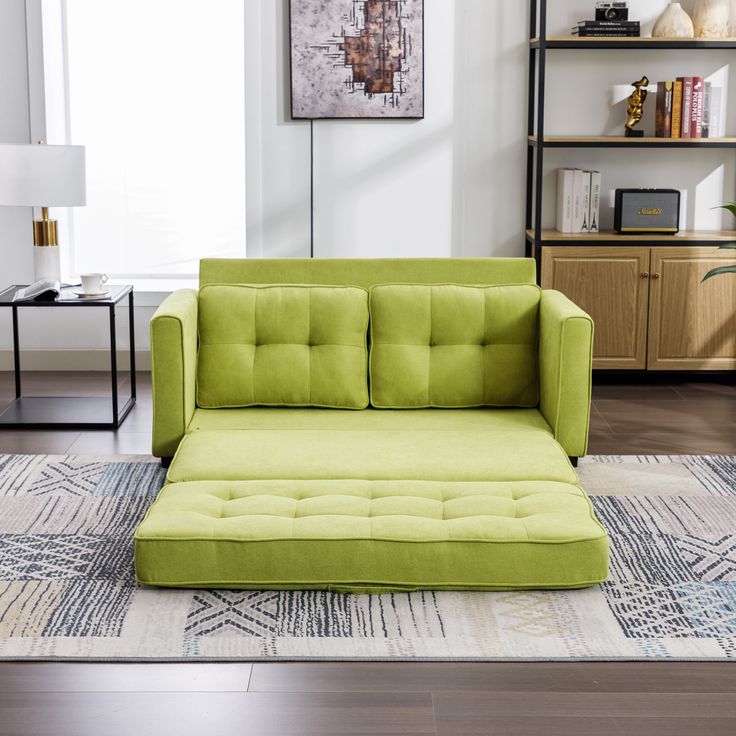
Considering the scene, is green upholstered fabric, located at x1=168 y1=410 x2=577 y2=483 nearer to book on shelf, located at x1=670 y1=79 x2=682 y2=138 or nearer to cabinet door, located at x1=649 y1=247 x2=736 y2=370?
cabinet door, located at x1=649 y1=247 x2=736 y2=370

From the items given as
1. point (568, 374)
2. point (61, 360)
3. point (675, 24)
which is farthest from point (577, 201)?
point (61, 360)

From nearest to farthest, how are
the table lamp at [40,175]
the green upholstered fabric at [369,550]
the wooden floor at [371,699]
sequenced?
1. the wooden floor at [371,699]
2. the green upholstered fabric at [369,550]
3. the table lamp at [40,175]

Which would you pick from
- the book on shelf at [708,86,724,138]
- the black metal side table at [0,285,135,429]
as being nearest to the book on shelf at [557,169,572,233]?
the book on shelf at [708,86,724,138]

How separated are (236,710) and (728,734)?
1.03 m

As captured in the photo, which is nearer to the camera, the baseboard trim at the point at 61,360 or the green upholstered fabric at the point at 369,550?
the green upholstered fabric at the point at 369,550

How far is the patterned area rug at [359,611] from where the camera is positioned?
2.60 metres

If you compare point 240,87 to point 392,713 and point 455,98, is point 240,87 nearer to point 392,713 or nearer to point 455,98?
point 455,98

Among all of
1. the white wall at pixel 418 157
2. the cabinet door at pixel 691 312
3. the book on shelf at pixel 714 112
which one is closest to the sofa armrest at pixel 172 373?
the white wall at pixel 418 157

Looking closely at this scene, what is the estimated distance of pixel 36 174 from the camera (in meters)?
4.38

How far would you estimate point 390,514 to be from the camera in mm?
2898

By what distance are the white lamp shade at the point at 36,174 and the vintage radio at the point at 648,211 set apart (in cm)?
256

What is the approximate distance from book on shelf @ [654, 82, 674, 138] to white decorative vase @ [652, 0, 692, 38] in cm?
23

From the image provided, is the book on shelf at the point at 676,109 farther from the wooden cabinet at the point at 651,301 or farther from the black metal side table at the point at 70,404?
the black metal side table at the point at 70,404

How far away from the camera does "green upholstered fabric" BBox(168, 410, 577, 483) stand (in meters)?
3.19
